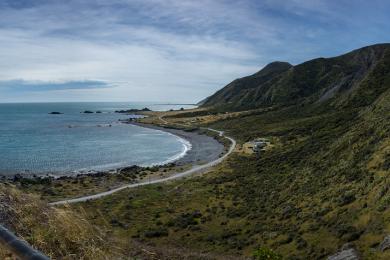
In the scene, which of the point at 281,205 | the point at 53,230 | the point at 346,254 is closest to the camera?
the point at 53,230

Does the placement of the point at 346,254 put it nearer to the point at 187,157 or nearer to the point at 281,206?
the point at 281,206

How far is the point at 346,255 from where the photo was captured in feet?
75.8

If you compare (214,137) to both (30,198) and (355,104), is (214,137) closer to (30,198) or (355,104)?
(355,104)

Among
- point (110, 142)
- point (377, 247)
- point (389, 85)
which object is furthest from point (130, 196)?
point (389, 85)

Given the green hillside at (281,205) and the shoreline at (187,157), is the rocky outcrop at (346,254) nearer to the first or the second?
the green hillside at (281,205)

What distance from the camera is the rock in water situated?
2261 centimetres

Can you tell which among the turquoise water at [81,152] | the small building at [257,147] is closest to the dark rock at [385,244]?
the turquoise water at [81,152]

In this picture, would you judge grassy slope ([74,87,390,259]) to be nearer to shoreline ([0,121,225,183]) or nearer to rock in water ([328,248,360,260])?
rock in water ([328,248,360,260])

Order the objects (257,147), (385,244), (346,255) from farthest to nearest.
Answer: (257,147) < (346,255) < (385,244)

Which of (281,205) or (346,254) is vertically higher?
(346,254)

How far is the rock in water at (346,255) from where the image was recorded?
74.2 ft

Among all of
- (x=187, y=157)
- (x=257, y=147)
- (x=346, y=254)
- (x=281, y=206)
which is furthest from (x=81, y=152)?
(x=346, y=254)

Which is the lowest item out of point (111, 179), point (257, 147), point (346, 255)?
point (111, 179)

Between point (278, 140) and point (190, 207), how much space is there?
54366mm
